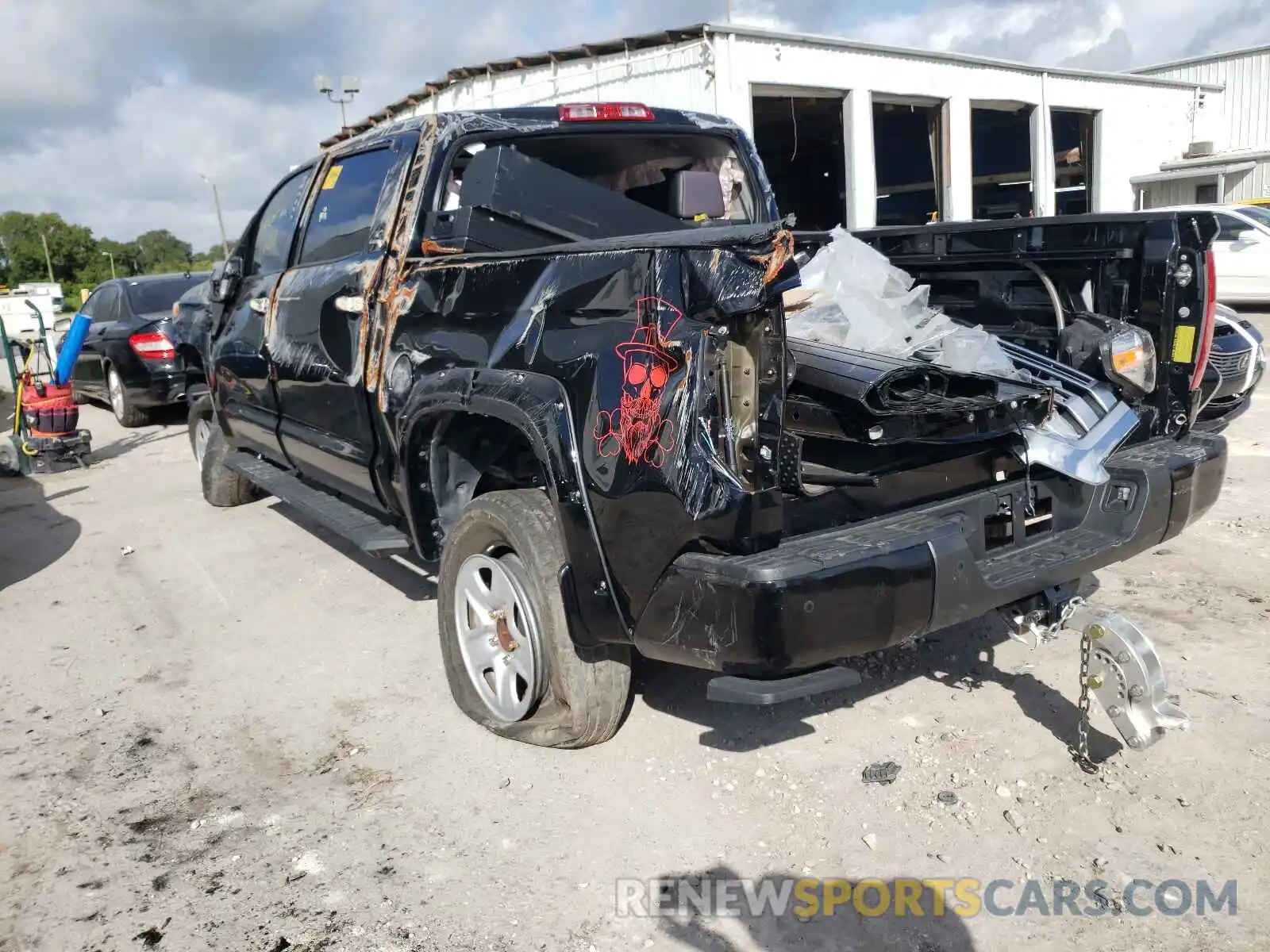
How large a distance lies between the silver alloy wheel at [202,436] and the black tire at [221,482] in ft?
0.48

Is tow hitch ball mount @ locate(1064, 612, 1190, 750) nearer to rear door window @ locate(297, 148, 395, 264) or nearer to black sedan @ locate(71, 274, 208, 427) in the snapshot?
rear door window @ locate(297, 148, 395, 264)

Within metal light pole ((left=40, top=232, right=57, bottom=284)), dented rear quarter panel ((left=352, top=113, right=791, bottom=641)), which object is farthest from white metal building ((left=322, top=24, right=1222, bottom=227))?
metal light pole ((left=40, top=232, right=57, bottom=284))

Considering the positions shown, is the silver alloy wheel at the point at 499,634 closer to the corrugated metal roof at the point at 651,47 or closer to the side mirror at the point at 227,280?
the side mirror at the point at 227,280

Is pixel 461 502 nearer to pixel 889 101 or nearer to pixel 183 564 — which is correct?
pixel 183 564

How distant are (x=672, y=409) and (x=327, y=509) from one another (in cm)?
262

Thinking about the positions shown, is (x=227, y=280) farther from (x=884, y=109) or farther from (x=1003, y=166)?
(x=1003, y=166)

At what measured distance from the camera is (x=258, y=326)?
16.1ft

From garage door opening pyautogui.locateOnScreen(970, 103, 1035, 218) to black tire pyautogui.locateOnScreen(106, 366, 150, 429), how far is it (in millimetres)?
16762

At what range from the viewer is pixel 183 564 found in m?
5.55

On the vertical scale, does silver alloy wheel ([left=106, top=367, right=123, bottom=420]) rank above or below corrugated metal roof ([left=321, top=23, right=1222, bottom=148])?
below

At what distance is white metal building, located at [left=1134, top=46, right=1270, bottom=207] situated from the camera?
69.7ft

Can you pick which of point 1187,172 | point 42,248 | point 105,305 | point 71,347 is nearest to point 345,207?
point 71,347

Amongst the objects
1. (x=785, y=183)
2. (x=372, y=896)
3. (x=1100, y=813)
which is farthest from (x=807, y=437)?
(x=785, y=183)

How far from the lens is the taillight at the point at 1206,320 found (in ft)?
10.4
